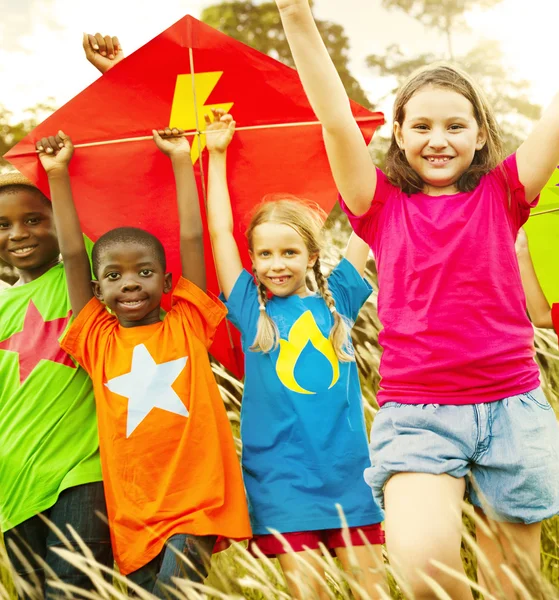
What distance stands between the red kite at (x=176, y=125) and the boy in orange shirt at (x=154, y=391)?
0.52ft

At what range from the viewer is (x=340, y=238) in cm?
754

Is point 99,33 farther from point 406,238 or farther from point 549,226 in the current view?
point 549,226

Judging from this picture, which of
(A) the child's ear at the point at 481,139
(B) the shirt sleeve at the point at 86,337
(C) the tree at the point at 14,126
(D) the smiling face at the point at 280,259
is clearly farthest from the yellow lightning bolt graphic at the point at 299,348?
(C) the tree at the point at 14,126

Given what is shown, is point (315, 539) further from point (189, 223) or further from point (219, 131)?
point (219, 131)

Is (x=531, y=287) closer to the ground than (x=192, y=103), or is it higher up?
closer to the ground

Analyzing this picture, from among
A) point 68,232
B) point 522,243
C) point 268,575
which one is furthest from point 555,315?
point 68,232

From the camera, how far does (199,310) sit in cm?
294

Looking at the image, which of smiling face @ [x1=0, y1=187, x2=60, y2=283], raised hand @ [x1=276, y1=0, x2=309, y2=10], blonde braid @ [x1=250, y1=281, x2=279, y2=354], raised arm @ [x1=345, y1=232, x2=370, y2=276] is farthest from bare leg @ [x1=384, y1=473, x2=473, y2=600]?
smiling face @ [x1=0, y1=187, x2=60, y2=283]

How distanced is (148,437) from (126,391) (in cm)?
18

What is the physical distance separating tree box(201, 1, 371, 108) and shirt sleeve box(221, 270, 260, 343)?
539cm

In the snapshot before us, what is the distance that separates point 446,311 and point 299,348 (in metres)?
0.69

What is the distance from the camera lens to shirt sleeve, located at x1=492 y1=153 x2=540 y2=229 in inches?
95.8

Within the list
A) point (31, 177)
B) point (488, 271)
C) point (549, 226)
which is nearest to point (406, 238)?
point (488, 271)

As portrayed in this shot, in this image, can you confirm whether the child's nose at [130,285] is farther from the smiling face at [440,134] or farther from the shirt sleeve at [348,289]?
the smiling face at [440,134]
